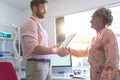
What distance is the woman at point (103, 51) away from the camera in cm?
143

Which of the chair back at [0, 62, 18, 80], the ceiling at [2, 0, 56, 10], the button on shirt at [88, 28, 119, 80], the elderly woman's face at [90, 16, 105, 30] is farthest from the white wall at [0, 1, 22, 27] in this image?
the button on shirt at [88, 28, 119, 80]

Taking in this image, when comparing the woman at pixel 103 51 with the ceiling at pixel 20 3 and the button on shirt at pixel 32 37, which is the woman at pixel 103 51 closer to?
the button on shirt at pixel 32 37

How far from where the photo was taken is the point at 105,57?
4.91 feet

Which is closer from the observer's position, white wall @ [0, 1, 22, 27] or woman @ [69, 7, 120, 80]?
woman @ [69, 7, 120, 80]

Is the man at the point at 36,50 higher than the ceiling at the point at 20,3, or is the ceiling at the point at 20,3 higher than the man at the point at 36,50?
the ceiling at the point at 20,3

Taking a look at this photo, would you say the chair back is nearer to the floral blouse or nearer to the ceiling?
the floral blouse

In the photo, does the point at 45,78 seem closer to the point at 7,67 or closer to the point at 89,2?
the point at 7,67

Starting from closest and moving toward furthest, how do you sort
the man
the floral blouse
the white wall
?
the floral blouse < the man < the white wall

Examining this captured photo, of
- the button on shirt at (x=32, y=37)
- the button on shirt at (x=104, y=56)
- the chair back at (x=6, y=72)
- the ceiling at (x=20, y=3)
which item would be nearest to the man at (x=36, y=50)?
the button on shirt at (x=32, y=37)

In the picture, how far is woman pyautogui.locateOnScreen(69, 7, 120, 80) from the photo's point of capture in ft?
4.70

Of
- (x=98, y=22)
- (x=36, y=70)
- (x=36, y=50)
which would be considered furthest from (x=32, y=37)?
(x=98, y=22)

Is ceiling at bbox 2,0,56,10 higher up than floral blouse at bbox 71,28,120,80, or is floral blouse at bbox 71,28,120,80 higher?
ceiling at bbox 2,0,56,10

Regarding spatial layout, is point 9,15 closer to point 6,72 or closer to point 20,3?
point 20,3

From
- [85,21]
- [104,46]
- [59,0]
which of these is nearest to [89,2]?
[85,21]
